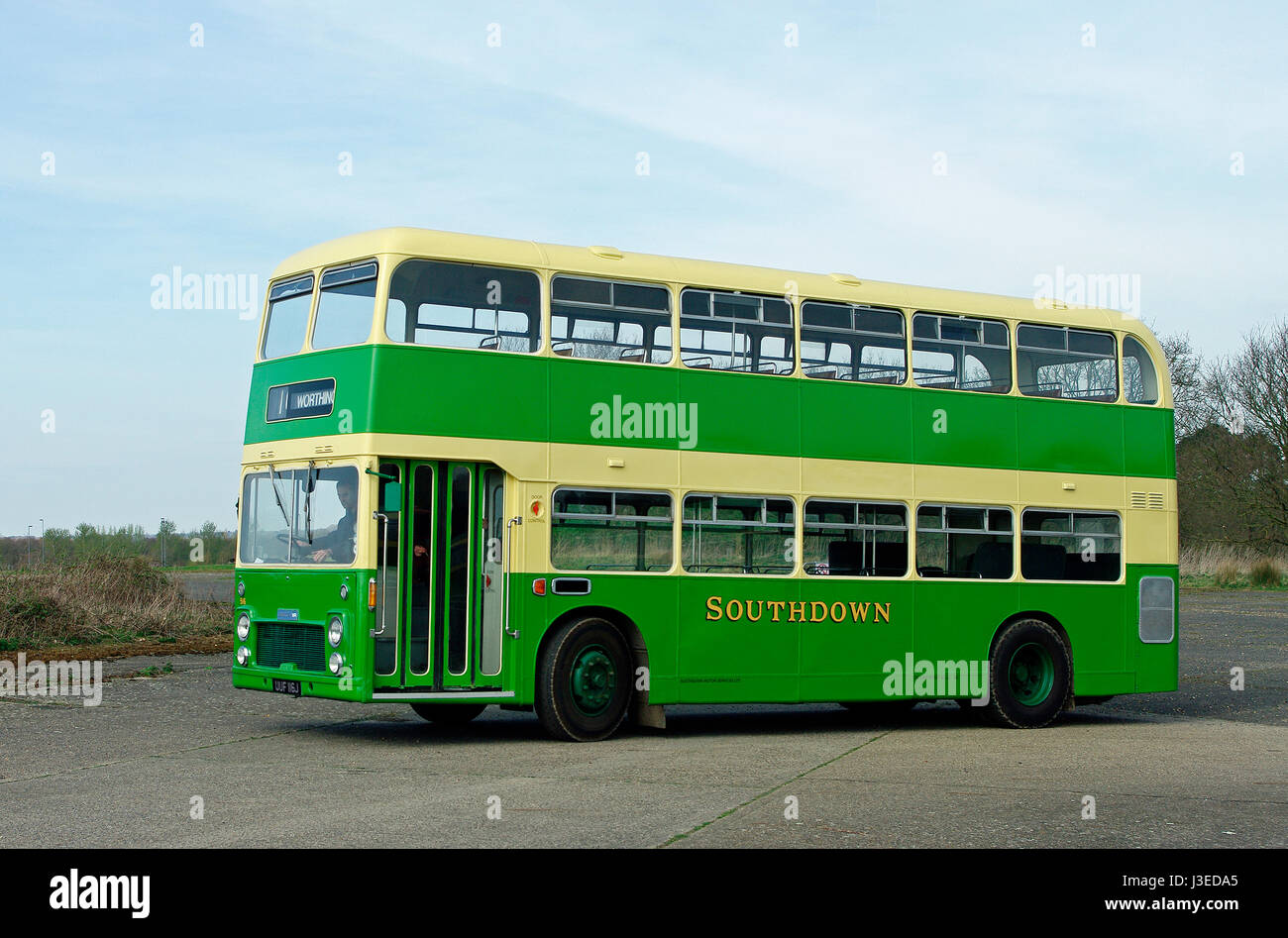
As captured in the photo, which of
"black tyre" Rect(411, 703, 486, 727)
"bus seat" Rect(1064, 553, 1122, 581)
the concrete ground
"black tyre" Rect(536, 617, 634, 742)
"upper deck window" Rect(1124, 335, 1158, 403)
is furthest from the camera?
"upper deck window" Rect(1124, 335, 1158, 403)

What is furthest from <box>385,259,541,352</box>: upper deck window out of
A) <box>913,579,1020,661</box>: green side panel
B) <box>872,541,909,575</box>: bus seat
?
<box>913,579,1020,661</box>: green side panel

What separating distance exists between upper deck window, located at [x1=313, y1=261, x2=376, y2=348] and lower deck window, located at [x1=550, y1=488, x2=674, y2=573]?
2413 millimetres

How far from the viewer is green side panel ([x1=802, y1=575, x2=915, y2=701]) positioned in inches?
593

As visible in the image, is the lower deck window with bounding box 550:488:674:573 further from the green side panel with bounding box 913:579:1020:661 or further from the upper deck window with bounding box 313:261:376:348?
the green side panel with bounding box 913:579:1020:661

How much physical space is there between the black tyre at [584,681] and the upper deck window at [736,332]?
2.88 metres

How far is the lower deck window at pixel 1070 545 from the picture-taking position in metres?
16.5

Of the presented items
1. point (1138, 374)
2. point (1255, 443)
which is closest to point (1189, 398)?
point (1255, 443)

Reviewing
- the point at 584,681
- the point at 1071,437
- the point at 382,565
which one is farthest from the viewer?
the point at 1071,437

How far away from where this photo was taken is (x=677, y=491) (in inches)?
566

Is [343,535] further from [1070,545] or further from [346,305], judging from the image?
[1070,545]

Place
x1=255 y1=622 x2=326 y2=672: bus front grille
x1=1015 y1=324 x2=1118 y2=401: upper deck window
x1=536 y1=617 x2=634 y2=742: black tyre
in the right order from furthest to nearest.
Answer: x1=1015 y1=324 x2=1118 y2=401: upper deck window → x1=536 y1=617 x2=634 y2=742: black tyre → x1=255 y1=622 x2=326 y2=672: bus front grille

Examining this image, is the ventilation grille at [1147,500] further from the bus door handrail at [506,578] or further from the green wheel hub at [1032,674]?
the bus door handrail at [506,578]

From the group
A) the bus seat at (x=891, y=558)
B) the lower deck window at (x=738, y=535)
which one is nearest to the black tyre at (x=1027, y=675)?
the bus seat at (x=891, y=558)

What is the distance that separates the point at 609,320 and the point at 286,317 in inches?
123
